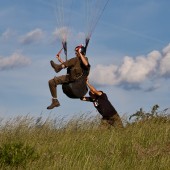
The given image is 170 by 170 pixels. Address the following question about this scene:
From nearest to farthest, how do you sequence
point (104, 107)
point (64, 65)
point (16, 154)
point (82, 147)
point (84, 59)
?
1. point (16, 154)
2. point (82, 147)
3. point (84, 59)
4. point (64, 65)
5. point (104, 107)

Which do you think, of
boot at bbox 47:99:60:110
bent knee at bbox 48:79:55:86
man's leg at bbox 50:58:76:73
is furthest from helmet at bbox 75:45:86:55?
boot at bbox 47:99:60:110

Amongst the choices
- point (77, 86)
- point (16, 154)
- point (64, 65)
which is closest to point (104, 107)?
point (77, 86)

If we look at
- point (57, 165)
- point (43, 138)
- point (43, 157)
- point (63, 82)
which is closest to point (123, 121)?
point (63, 82)

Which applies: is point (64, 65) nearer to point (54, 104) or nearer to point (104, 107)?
point (54, 104)

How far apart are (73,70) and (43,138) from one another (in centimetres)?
259

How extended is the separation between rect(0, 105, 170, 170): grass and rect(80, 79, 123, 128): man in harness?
48 cm

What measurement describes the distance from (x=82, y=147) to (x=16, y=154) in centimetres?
180

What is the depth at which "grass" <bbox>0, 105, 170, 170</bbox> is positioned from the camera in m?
9.70

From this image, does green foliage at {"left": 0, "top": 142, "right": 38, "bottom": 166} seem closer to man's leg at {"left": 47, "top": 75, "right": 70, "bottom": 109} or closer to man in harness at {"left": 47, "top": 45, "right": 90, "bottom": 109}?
man in harness at {"left": 47, "top": 45, "right": 90, "bottom": 109}

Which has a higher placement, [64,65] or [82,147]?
[64,65]

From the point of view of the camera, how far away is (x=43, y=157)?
1018cm

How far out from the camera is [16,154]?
9852 mm

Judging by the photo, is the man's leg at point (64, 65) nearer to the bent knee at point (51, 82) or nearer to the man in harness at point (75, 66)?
the man in harness at point (75, 66)

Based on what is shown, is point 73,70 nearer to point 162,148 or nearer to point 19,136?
point 19,136
